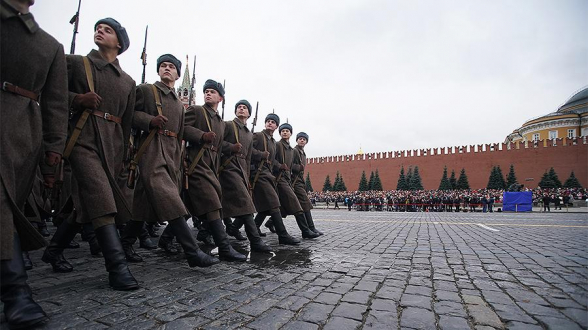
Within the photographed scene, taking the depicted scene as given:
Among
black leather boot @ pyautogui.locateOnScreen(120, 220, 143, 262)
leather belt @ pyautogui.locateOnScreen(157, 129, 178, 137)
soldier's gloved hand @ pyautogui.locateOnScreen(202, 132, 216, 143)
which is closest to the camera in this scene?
leather belt @ pyautogui.locateOnScreen(157, 129, 178, 137)

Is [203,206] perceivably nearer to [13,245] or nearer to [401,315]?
[13,245]

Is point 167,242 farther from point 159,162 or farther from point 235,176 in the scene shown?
point 159,162

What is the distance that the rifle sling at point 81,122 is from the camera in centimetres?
260

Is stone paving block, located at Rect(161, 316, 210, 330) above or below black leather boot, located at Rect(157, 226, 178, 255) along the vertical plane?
below

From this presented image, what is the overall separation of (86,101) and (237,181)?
217 centimetres

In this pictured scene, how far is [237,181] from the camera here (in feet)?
14.8

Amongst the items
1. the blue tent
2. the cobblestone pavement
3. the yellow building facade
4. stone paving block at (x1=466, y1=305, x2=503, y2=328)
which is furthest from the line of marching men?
the yellow building facade

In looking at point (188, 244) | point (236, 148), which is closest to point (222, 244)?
point (188, 244)

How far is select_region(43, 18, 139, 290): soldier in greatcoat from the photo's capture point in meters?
2.62

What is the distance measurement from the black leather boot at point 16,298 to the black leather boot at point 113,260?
634 mm

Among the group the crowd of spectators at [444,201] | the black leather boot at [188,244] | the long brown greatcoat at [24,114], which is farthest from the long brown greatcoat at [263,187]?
the crowd of spectators at [444,201]

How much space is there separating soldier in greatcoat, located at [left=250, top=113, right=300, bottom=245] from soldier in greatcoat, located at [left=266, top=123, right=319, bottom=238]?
37 cm

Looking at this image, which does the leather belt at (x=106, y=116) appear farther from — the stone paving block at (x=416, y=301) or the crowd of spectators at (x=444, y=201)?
the crowd of spectators at (x=444, y=201)

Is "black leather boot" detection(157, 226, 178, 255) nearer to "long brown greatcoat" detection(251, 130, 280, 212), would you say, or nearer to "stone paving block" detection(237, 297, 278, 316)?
"long brown greatcoat" detection(251, 130, 280, 212)
